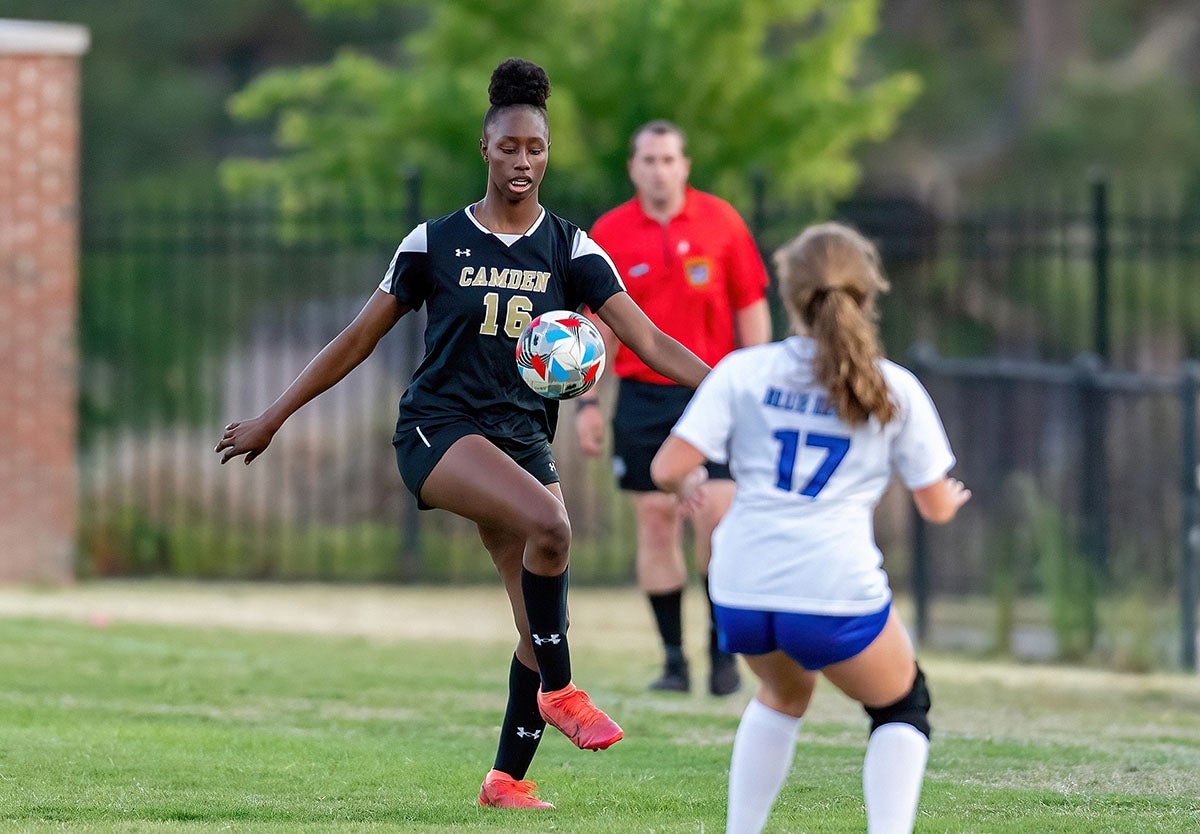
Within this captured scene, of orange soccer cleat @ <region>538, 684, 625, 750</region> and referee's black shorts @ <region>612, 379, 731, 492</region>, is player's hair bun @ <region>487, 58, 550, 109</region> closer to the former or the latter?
orange soccer cleat @ <region>538, 684, 625, 750</region>

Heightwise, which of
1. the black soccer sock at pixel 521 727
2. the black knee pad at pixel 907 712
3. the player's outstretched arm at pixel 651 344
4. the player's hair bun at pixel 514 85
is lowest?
the black soccer sock at pixel 521 727

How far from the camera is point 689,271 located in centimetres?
800

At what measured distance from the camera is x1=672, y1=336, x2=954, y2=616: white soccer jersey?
421 centimetres

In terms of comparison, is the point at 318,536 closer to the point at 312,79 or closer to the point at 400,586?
the point at 400,586

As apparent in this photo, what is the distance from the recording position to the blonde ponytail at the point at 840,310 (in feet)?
13.7

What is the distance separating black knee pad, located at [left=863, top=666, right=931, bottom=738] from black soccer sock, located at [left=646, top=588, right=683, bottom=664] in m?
4.00

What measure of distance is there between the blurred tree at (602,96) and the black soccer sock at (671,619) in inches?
312

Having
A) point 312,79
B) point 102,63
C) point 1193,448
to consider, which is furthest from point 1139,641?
point 102,63

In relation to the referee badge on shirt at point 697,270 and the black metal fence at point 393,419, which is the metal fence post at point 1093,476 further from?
the referee badge on shirt at point 697,270

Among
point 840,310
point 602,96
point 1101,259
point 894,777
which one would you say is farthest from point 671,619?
point 602,96

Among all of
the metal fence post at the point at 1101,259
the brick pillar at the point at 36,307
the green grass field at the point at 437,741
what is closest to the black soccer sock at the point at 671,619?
the green grass field at the point at 437,741

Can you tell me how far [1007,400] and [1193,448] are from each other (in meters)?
4.70

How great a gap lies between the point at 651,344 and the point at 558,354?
350 millimetres

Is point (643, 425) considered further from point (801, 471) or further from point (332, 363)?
point (801, 471)
